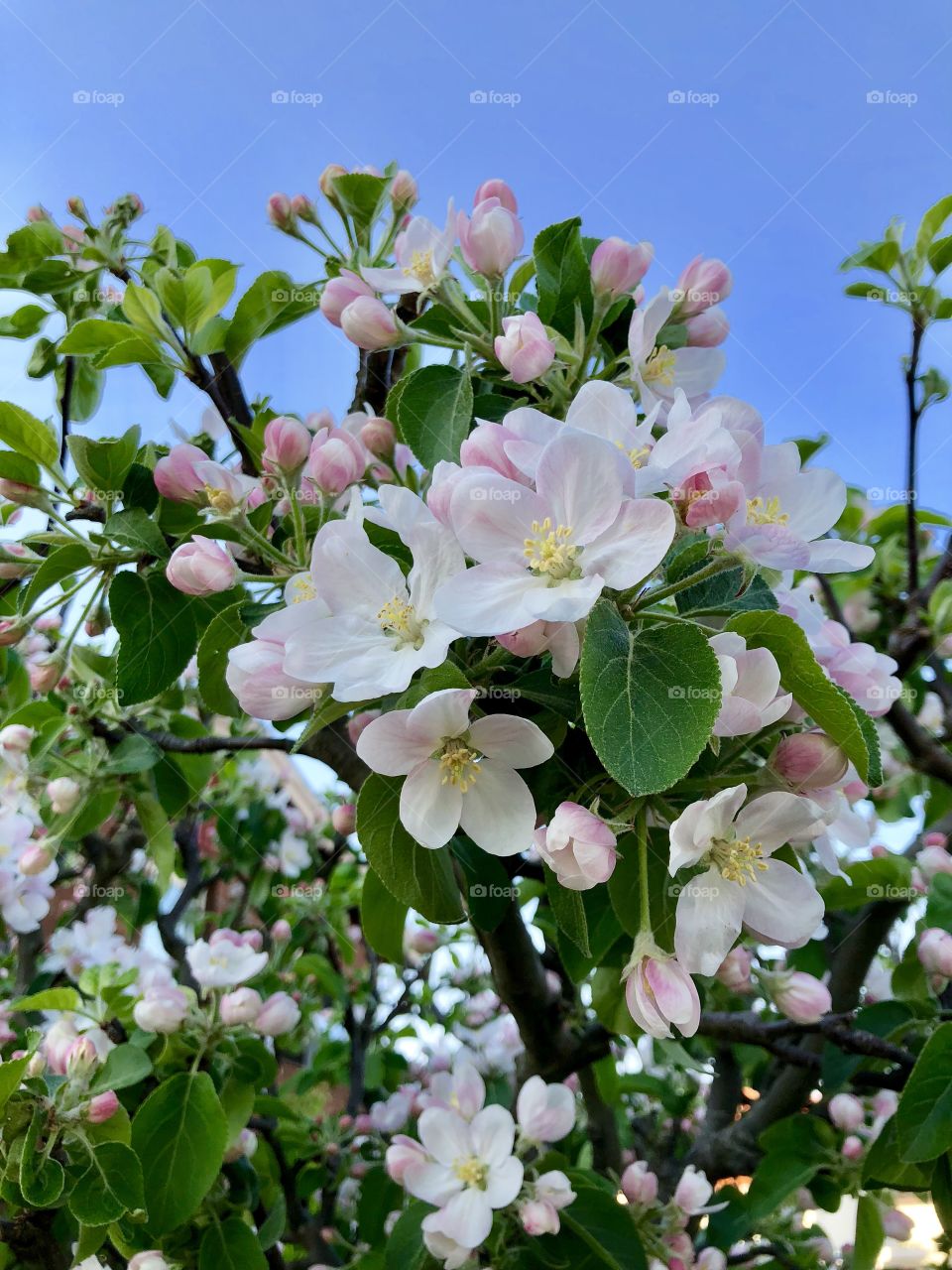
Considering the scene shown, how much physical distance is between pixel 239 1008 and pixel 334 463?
69 centimetres

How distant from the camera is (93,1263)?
1029mm

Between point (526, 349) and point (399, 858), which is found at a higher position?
point (526, 349)

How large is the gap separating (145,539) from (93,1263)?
29.8 inches

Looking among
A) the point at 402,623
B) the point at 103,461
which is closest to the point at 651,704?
the point at 402,623

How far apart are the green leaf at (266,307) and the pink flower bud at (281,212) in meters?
0.15

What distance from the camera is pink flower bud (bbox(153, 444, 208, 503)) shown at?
36.4 inches

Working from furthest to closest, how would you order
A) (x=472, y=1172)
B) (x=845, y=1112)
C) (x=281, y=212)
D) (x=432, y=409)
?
1. (x=845, y=1112)
2. (x=281, y=212)
3. (x=472, y=1172)
4. (x=432, y=409)

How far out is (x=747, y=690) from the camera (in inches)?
24.0

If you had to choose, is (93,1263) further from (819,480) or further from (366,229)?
(366,229)

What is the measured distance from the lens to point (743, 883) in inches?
25.0

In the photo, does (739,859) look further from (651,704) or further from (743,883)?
(651,704)

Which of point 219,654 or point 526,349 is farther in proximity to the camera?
point 219,654

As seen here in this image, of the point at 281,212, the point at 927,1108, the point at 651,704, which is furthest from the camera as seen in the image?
the point at 281,212

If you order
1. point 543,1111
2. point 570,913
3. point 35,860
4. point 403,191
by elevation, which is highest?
point 403,191
